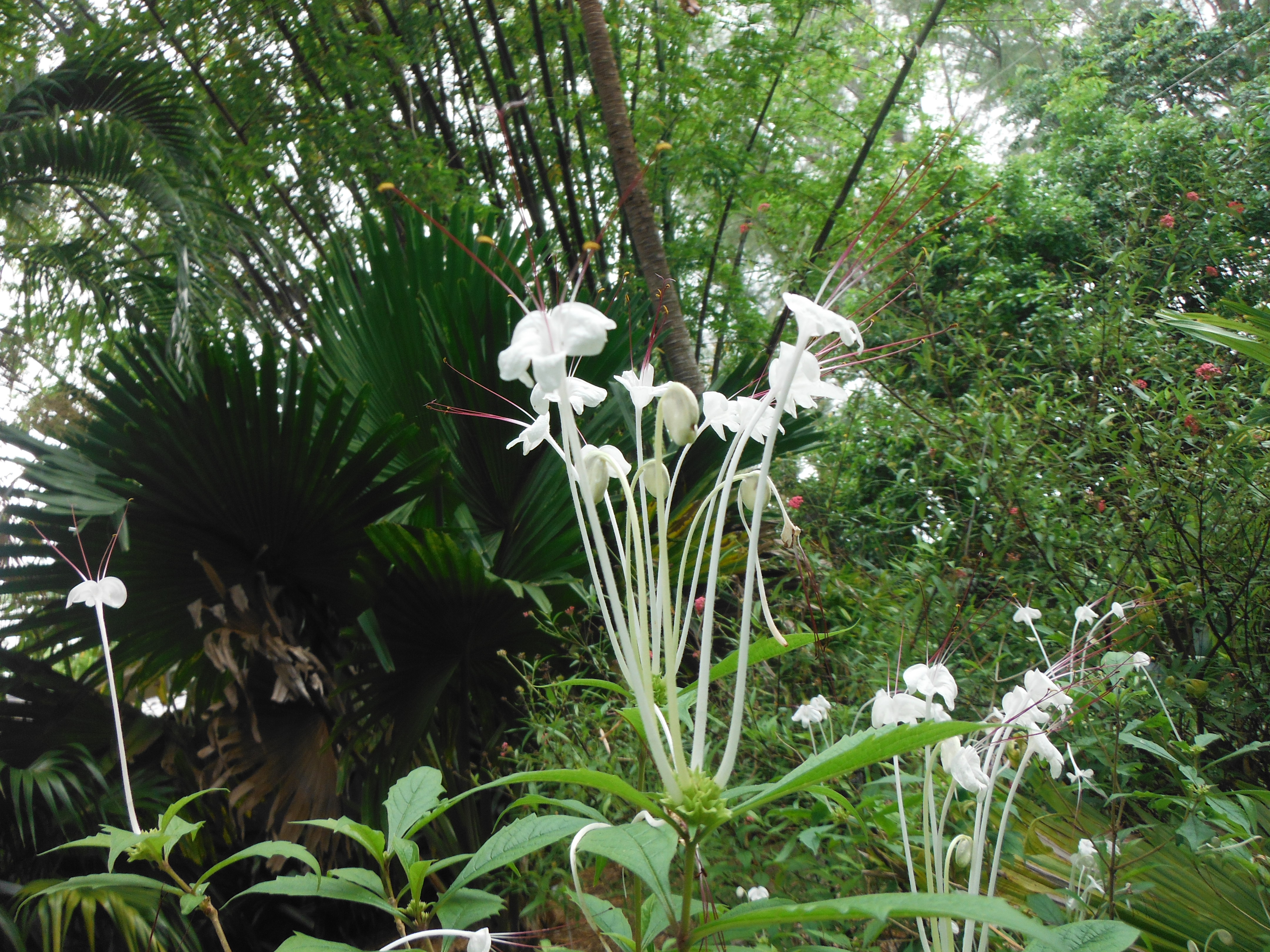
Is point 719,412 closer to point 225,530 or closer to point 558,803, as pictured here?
point 558,803

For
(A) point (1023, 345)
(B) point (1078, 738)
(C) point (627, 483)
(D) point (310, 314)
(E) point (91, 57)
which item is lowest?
(B) point (1078, 738)

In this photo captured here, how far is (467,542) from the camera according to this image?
2225mm

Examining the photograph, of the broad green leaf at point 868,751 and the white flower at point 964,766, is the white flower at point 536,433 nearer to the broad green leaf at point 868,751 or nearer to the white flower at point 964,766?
the broad green leaf at point 868,751

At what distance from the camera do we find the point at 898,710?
0.82 m

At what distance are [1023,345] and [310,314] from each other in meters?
2.32

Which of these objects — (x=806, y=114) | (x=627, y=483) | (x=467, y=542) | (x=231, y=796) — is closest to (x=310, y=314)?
(x=467, y=542)

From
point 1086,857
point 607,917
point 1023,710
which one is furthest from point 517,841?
point 1086,857

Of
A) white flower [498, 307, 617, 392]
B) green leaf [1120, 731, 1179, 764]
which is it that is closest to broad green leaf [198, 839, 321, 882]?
white flower [498, 307, 617, 392]

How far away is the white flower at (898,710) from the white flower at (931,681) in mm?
26

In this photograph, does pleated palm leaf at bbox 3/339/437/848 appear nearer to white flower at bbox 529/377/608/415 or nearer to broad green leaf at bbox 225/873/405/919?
white flower at bbox 529/377/608/415

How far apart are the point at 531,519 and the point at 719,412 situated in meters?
1.62

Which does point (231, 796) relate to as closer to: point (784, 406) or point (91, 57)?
point (784, 406)

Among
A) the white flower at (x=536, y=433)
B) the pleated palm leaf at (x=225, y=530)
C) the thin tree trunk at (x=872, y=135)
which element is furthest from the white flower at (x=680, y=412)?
the thin tree trunk at (x=872, y=135)

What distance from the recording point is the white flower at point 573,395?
0.61 m
